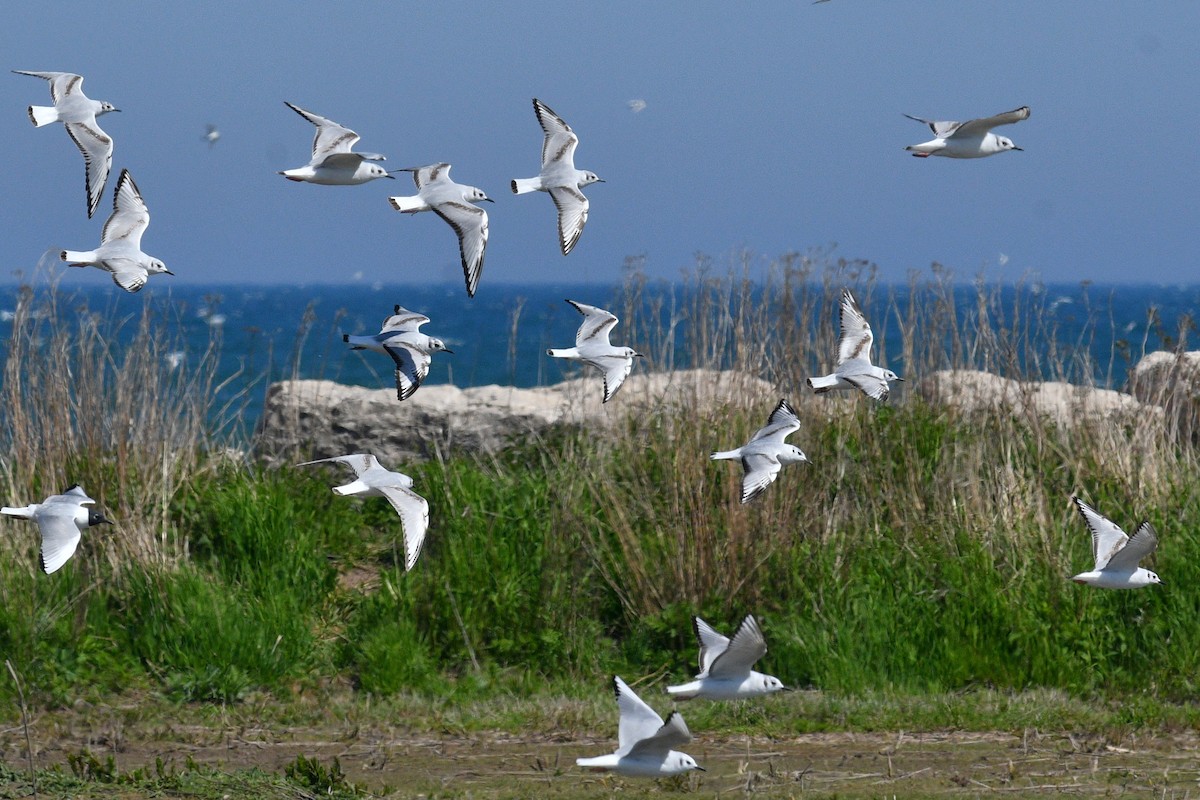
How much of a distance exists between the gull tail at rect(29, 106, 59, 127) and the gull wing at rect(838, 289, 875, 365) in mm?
4000

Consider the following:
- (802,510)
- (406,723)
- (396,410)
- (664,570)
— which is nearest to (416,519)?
(406,723)

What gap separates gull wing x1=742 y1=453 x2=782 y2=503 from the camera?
730 centimetres

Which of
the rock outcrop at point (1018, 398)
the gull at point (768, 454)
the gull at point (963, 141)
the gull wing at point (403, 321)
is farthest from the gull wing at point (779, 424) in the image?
the rock outcrop at point (1018, 398)

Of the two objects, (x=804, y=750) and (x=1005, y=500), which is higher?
(x=1005, y=500)

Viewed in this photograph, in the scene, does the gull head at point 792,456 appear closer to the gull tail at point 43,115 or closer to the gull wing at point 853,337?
the gull wing at point 853,337

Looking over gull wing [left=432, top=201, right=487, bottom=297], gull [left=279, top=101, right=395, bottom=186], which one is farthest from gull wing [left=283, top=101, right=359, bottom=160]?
gull wing [left=432, top=201, right=487, bottom=297]

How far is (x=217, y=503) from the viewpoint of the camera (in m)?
9.07

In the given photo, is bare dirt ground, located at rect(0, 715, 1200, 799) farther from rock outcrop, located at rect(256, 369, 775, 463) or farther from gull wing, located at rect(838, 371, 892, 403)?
rock outcrop, located at rect(256, 369, 775, 463)

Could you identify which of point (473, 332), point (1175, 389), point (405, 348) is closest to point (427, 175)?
point (405, 348)

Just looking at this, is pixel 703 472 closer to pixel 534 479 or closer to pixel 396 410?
pixel 534 479

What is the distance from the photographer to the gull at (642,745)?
517 cm

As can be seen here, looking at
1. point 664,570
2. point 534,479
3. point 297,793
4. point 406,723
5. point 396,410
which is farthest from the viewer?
point 396,410

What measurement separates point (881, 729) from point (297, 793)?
9.39ft

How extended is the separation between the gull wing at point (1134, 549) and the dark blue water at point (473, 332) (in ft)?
9.18
